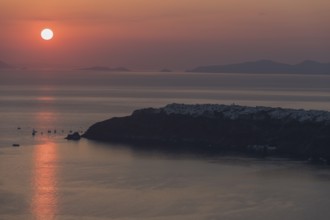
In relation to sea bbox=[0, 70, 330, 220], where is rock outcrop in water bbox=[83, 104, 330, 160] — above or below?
above

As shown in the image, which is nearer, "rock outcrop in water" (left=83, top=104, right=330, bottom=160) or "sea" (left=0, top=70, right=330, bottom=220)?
"sea" (left=0, top=70, right=330, bottom=220)

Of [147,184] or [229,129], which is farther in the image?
[229,129]

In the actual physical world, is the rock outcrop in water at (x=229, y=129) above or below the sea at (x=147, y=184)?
above

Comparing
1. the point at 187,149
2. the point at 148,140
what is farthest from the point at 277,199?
the point at 148,140

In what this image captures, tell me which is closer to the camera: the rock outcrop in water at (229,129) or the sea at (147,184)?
the sea at (147,184)

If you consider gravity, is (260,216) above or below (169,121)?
below

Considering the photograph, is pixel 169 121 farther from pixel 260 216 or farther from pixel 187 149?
pixel 260 216

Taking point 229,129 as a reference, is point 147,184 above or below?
below

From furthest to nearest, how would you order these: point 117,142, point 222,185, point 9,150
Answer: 1. point 117,142
2. point 9,150
3. point 222,185
